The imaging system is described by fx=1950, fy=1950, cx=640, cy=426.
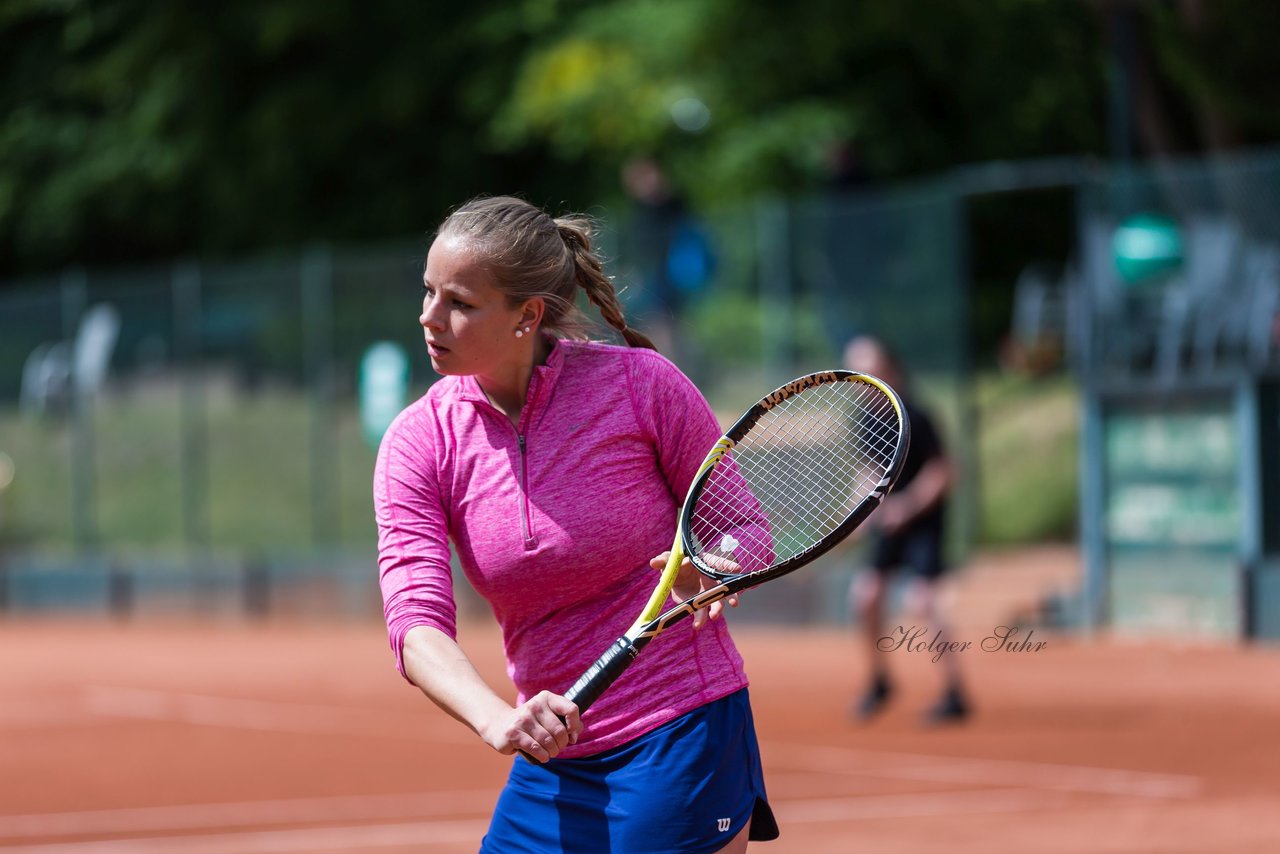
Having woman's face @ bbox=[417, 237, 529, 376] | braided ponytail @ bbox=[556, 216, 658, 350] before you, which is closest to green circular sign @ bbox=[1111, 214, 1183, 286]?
braided ponytail @ bbox=[556, 216, 658, 350]

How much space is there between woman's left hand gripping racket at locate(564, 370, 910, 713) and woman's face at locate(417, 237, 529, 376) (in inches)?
17.0

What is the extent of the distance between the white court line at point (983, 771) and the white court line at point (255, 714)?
1.81m

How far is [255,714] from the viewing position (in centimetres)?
1138

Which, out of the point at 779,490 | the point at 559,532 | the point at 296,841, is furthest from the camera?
the point at 296,841

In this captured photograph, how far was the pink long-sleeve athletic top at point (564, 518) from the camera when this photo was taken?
3.32m

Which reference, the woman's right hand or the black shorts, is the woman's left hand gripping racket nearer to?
the woman's right hand

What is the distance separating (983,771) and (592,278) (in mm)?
5387

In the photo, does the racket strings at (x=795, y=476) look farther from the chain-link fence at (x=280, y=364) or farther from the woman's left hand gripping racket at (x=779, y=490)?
the chain-link fence at (x=280, y=364)

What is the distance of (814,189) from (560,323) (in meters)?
19.0

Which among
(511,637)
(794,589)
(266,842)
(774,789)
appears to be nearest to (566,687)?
(511,637)

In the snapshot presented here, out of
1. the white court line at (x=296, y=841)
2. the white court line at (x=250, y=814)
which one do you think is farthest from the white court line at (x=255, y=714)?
the white court line at (x=296, y=841)

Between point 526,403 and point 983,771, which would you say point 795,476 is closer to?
point 526,403

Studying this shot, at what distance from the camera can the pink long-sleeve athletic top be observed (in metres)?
3.32

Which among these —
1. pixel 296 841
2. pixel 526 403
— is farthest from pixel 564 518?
pixel 296 841
